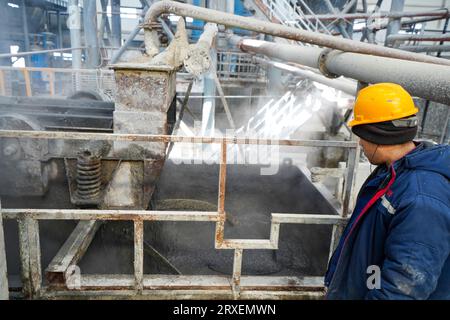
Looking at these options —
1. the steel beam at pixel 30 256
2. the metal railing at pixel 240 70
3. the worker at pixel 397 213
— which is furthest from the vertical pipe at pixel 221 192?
the metal railing at pixel 240 70

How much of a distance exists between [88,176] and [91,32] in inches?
392

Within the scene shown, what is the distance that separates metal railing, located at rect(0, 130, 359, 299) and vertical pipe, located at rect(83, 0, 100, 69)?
10213 mm

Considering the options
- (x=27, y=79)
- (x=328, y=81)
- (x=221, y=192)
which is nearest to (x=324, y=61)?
(x=221, y=192)

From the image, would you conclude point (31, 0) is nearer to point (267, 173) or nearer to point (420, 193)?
point (267, 173)

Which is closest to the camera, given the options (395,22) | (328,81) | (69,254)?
(69,254)

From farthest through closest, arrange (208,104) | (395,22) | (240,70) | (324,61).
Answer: (240,70) → (395,22) → (208,104) → (324,61)

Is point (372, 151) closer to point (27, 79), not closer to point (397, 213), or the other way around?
point (397, 213)

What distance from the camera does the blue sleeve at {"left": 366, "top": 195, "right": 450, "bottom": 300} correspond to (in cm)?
151

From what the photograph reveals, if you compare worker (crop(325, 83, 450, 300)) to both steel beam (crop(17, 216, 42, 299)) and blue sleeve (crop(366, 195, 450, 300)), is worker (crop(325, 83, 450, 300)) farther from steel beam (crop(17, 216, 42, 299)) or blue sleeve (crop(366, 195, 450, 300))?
steel beam (crop(17, 216, 42, 299))

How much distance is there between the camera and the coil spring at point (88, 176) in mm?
3105

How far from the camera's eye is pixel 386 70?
7.43ft

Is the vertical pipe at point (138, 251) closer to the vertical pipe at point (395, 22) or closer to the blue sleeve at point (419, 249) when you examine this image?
the blue sleeve at point (419, 249)
